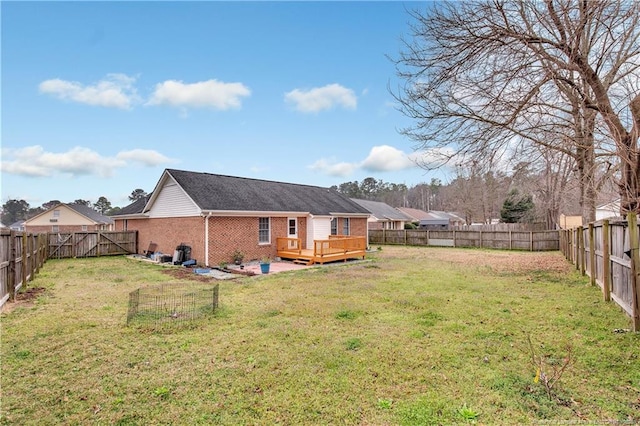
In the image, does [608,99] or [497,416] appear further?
[608,99]

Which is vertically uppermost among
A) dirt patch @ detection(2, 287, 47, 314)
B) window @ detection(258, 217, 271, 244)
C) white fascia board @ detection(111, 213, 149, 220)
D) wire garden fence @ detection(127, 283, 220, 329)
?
white fascia board @ detection(111, 213, 149, 220)

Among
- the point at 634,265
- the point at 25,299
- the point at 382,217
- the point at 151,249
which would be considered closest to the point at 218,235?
the point at 151,249

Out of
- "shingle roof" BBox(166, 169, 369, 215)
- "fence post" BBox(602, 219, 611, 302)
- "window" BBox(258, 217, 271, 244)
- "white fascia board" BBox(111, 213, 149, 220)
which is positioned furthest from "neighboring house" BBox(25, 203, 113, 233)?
"fence post" BBox(602, 219, 611, 302)

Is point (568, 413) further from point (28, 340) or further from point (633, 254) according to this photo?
point (28, 340)

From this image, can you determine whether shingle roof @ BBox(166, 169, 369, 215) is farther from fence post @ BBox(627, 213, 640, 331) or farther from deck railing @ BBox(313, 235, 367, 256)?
fence post @ BBox(627, 213, 640, 331)

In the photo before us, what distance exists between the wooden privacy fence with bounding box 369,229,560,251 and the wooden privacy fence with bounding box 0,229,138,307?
19.3m

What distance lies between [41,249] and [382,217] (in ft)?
105

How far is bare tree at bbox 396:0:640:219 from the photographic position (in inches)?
271

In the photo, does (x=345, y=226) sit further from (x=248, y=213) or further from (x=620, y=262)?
(x=620, y=262)

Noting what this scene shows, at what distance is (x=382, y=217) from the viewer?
39.6 meters

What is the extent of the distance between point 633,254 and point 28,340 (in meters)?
9.79

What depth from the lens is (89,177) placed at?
3275cm

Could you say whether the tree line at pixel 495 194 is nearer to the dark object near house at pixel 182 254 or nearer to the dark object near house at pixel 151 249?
the dark object near house at pixel 182 254

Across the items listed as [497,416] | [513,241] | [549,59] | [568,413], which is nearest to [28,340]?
[497,416]
